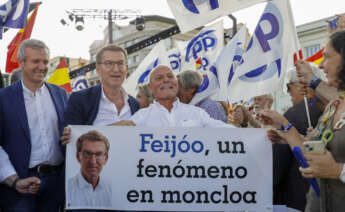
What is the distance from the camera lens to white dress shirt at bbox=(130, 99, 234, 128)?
357 centimetres

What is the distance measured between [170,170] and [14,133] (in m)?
1.35

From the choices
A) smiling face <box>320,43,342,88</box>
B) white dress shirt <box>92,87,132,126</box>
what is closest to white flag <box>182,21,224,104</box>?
white dress shirt <box>92,87,132,126</box>

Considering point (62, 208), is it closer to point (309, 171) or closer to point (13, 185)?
point (13, 185)

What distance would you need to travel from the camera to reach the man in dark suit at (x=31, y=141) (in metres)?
3.47

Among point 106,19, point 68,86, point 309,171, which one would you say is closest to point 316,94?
point 309,171

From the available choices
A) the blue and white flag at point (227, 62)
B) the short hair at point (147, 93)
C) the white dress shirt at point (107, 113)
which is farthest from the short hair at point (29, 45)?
the blue and white flag at point (227, 62)

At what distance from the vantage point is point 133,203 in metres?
3.34

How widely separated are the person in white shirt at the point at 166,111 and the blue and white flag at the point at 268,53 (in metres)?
1.42

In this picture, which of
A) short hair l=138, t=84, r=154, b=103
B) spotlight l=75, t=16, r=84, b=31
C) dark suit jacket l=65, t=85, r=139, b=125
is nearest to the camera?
dark suit jacket l=65, t=85, r=139, b=125

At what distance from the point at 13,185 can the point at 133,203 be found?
39.3 inches

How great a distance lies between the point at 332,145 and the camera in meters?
2.55

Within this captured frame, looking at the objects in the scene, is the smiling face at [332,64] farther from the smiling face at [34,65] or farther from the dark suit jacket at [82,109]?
the smiling face at [34,65]

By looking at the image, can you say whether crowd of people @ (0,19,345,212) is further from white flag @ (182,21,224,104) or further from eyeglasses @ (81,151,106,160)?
white flag @ (182,21,224,104)

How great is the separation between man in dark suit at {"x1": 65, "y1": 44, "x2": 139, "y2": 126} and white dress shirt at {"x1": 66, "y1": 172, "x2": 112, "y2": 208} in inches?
20.3
